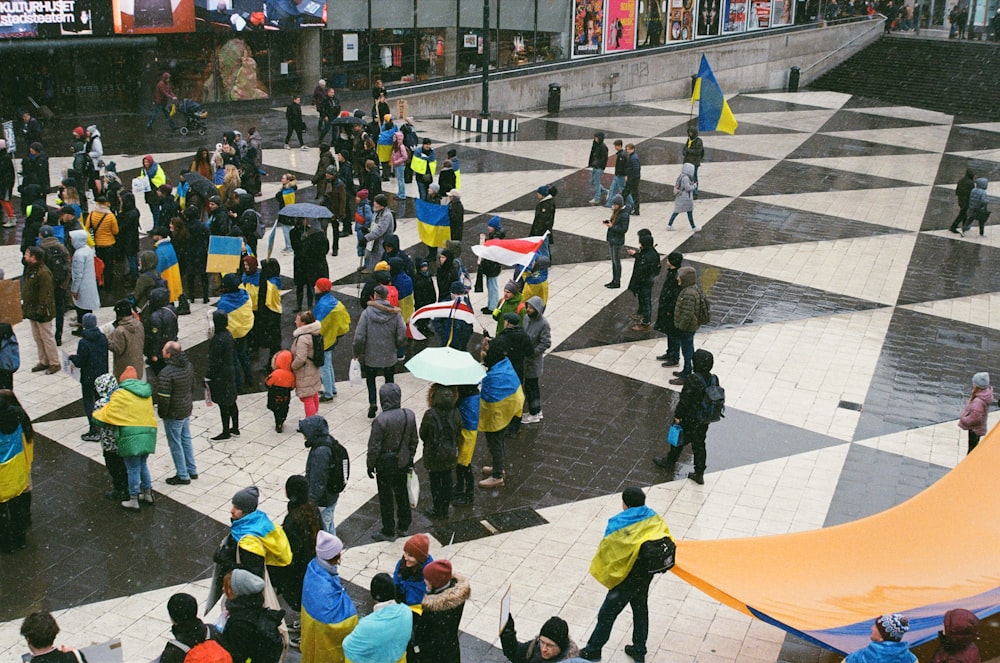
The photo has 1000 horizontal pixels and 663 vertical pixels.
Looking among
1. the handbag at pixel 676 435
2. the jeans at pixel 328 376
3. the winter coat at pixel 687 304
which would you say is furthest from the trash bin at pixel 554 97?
the handbag at pixel 676 435

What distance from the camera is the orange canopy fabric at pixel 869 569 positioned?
7402 millimetres

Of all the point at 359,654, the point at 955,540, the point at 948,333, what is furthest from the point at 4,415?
the point at 948,333

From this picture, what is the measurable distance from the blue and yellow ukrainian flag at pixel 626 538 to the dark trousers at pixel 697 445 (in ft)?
9.97

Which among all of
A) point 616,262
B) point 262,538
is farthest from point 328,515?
point 616,262

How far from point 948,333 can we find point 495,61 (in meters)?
22.6

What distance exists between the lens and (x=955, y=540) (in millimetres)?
8453

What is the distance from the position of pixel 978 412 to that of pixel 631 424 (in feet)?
12.6

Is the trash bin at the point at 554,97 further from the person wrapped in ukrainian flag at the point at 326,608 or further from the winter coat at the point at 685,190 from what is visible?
the person wrapped in ukrainian flag at the point at 326,608

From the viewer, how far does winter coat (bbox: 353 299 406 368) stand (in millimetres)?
12008

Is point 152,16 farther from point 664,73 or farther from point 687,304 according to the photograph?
point 687,304

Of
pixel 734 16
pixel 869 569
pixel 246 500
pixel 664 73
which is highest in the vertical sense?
pixel 734 16

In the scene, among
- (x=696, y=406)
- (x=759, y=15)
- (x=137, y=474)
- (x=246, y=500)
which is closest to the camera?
(x=246, y=500)

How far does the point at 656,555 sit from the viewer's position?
26.0ft

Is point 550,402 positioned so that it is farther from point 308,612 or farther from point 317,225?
point 308,612
